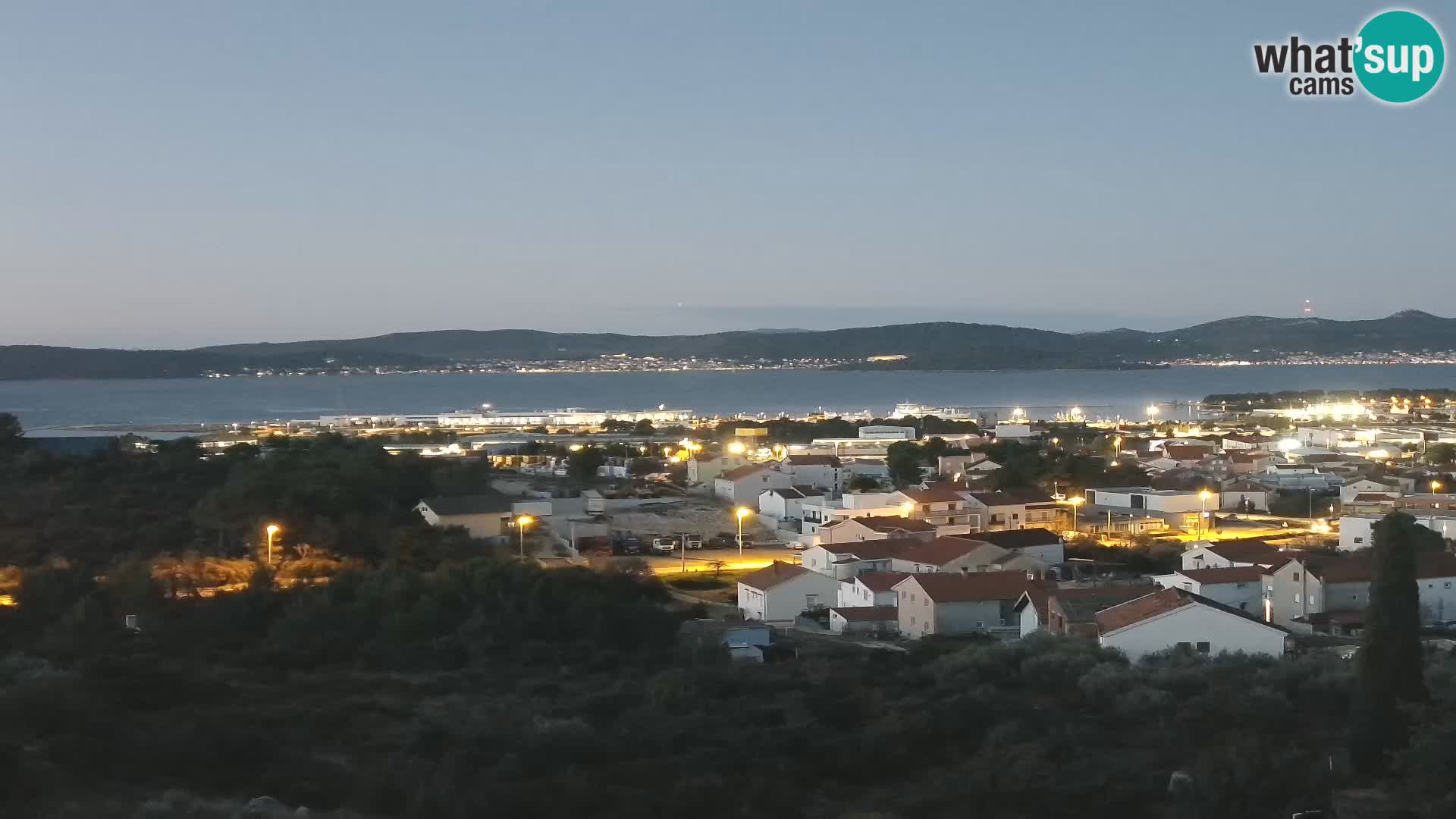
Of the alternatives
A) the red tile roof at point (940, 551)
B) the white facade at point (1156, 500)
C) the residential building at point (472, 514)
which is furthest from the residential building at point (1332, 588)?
the residential building at point (472, 514)

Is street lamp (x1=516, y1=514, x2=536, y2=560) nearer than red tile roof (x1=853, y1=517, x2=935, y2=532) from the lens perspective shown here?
No

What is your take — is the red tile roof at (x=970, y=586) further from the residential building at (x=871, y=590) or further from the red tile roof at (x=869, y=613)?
the red tile roof at (x=869, y=613)

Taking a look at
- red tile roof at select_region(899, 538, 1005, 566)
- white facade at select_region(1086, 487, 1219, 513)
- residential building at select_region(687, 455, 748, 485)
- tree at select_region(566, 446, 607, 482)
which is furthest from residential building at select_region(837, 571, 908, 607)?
tree at select_region(566, 446, 607, 482)

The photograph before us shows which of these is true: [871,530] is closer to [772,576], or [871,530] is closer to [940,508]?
[940,508]

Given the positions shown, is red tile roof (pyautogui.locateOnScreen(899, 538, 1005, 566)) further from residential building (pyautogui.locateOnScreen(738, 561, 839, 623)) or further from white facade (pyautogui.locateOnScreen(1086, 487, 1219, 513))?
white facade (pyautogui.locateOnScreen(1086, 487, 1219, 513))

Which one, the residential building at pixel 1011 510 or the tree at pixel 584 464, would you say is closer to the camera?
the residential building at pixel 1011 510

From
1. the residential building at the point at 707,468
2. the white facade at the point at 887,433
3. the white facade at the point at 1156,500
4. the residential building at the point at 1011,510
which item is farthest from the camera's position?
Result: the white facade at the point at 887,433
